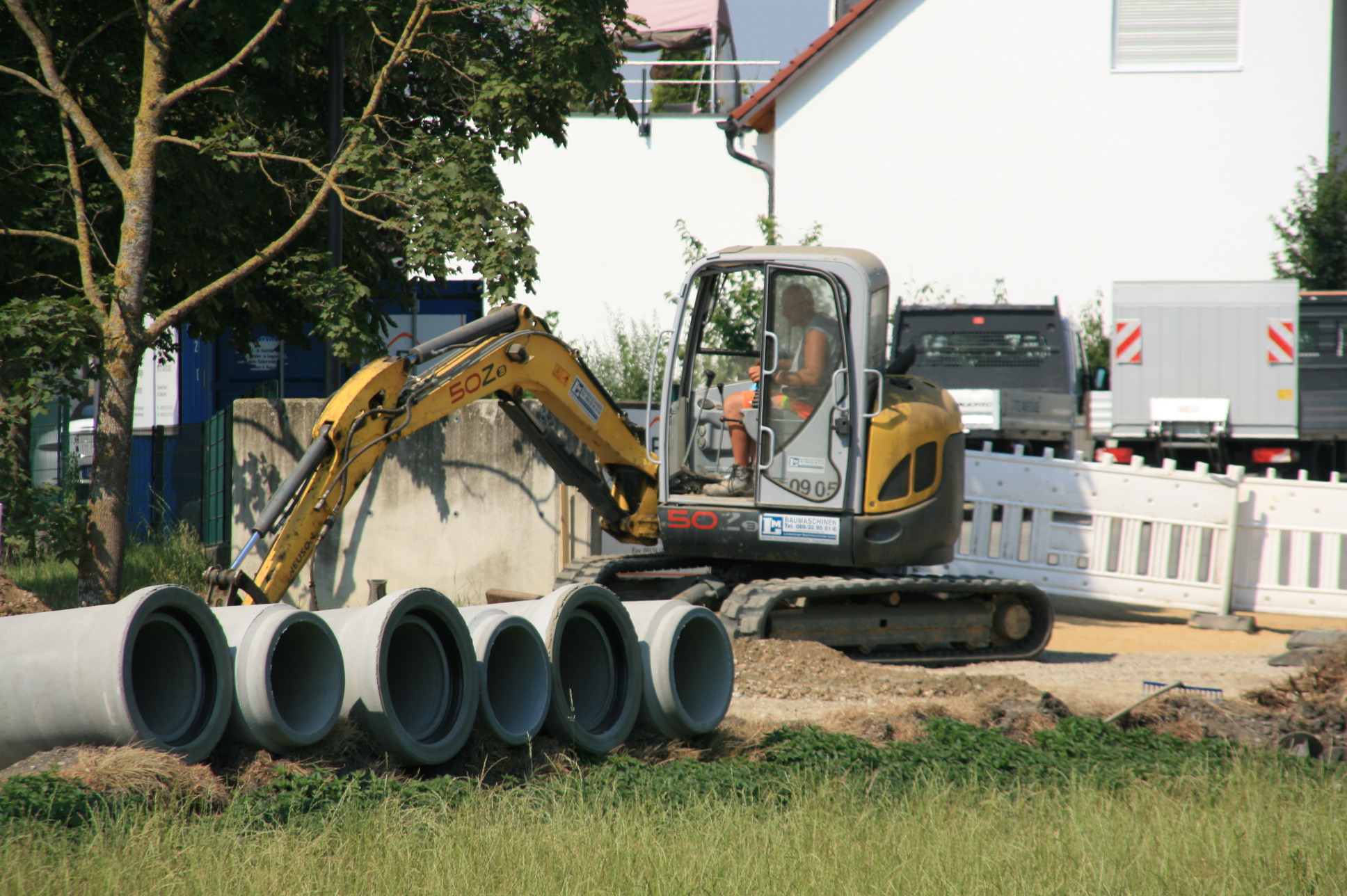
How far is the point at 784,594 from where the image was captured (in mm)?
9289

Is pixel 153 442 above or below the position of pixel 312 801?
above

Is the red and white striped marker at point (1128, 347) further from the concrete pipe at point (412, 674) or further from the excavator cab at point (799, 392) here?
the concrete pipe at point (412, 674)

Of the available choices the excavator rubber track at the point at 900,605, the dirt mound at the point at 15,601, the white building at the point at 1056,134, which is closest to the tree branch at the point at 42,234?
the dirt mound at the point at 15,601

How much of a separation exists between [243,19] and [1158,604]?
34.0 ft

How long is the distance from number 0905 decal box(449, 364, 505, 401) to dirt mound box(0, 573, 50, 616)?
2.86 meters

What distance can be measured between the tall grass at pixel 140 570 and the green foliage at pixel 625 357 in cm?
956

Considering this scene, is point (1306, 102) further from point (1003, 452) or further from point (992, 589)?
point (992, 589)

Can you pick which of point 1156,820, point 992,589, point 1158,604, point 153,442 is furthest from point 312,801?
point 153,442

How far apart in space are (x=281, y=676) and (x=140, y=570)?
7556 mm

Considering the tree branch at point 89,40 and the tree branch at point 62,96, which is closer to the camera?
the tree branch at point 62,96

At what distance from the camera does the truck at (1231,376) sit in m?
17.3

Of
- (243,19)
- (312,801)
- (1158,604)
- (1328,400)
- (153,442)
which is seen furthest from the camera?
(1328,400)

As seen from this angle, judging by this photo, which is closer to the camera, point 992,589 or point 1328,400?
point 992,589

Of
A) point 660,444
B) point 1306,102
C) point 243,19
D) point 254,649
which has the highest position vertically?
point 1306,102
